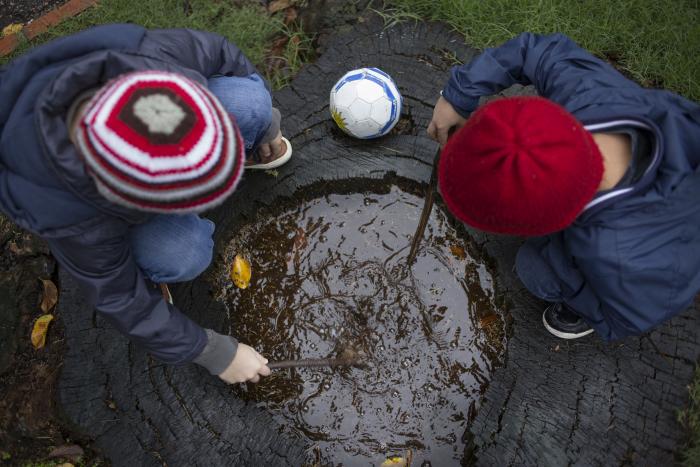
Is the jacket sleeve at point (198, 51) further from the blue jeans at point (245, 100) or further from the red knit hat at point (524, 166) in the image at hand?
the red knit hat at point (524, 166)

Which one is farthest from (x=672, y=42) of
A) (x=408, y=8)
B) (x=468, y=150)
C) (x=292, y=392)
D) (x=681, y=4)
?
(x=292, y=392)

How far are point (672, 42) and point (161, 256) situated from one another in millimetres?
2341

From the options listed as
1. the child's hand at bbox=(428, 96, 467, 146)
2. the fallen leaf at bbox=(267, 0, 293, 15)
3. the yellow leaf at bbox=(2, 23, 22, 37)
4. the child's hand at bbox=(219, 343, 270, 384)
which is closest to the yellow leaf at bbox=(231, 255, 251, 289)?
the child's hand at bbox=(219, 343, 270, 384)

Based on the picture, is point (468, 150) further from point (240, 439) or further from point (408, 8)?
point (408, 8)

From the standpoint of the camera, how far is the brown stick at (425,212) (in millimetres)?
1834

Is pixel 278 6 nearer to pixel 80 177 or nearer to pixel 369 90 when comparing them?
pixel 369 90

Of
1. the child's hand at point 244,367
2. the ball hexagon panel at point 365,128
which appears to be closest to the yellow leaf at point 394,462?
the child's hand at point 244,367

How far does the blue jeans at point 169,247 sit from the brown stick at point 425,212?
0.75m

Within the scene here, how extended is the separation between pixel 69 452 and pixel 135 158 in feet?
4.22

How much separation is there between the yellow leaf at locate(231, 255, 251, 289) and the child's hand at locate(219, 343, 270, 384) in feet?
1.03

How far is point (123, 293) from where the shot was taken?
1470 millimetres

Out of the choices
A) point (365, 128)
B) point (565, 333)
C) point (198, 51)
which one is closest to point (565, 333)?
point (565, 333)

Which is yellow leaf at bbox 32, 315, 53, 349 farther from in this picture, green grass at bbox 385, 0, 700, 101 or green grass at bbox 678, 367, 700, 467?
green grass at bbox 678, 367, 700, 467

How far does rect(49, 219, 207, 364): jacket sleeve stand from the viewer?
53.9 inches
